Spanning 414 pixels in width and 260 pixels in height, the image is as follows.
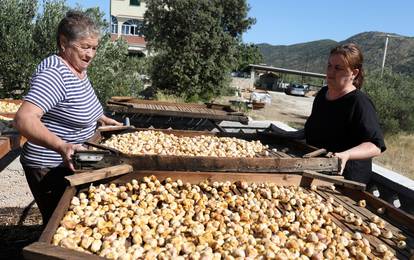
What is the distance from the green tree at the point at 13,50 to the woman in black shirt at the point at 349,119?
728 centimetres

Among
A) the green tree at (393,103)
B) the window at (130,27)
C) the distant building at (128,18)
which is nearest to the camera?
the green tree at (393,103)

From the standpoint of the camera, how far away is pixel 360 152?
2.81 meters

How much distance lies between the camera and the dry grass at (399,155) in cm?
1007

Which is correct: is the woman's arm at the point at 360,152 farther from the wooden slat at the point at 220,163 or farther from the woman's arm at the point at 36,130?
the woman's arm at the point at 36,130

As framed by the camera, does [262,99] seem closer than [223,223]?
No

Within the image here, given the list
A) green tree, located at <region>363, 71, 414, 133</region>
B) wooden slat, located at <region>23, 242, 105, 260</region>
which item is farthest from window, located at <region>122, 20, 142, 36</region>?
wooden slat, located at <region>23, 242, 105, 260</region>

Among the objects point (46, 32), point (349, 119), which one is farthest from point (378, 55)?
point (349, 119)

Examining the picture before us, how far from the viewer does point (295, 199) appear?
243 centimetres

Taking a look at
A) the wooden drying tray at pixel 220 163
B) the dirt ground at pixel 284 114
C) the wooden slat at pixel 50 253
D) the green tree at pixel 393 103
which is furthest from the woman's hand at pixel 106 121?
the green tree at pixel 393 103

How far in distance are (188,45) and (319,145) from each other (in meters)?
17.3

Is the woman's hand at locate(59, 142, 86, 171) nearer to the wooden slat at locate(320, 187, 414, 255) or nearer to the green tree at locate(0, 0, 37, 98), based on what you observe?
the wooden slat at locate(320, 187, 414, 255)

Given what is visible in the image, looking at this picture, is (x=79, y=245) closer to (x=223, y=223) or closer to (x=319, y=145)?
(x=223, y=223)

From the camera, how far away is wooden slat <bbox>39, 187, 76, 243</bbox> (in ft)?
5.26

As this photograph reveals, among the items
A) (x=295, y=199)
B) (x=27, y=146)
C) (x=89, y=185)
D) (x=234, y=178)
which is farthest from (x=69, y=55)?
(x=295, y=199)
